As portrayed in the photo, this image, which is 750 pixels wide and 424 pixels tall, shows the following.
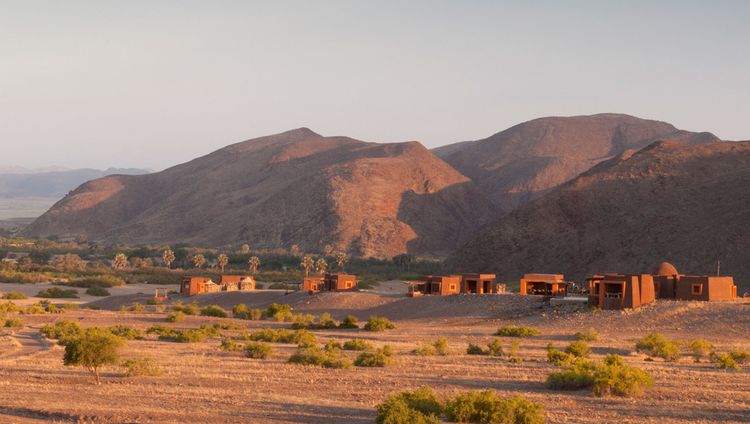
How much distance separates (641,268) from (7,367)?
66.4m

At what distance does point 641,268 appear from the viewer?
81250mm

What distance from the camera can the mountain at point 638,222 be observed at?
8025cm

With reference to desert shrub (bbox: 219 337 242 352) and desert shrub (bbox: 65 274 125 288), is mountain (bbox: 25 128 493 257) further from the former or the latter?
desert shrub (bbox: 219 337 242 352)

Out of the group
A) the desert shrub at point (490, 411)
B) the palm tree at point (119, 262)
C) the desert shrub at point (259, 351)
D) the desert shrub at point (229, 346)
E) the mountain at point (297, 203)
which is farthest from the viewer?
the mountain at point (297, 203)

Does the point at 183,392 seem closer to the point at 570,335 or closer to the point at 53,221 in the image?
the point at 570,335

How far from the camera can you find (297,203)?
139750 millimetres

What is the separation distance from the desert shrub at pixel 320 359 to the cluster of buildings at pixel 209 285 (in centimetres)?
3894

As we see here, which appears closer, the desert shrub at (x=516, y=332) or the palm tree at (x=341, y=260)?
the desert shrub at (x=516, y=332)

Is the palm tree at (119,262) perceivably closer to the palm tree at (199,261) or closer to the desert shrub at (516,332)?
the palm tree at (199,261)

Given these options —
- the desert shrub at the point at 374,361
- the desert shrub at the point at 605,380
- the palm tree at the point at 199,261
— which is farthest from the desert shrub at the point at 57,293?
the desert shrub at the point at 605,380

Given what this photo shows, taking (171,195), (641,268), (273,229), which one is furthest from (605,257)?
(171,195)

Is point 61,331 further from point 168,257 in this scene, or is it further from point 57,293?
point 168,257

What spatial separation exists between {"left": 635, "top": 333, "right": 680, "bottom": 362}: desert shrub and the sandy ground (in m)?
0.65

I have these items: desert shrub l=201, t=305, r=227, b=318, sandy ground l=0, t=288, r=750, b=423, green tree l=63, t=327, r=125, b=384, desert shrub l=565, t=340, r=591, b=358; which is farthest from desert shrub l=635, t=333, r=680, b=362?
desert shrub l=201, t=305, r=227, b=318
